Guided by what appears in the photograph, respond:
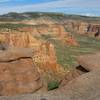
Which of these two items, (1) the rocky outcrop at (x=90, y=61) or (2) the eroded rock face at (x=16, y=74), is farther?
(2) the eroded rock face at (x=16, y=74)

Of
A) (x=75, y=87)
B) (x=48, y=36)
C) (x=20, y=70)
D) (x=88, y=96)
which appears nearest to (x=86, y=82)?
(x=75, y=87)

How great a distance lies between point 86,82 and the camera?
17.1 meters

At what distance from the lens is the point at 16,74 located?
25484 millimetres

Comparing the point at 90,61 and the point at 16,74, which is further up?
the point at 90,61

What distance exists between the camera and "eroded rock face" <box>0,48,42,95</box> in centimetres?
2489

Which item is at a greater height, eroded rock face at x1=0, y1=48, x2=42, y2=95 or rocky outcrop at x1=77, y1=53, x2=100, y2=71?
rocky outcrop at x1=77, y1=53, x2=100, y2=71

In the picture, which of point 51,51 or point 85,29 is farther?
point 85,29

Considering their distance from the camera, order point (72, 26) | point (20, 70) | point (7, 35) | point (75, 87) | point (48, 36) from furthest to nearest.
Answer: point (72, 26) < point (48, 36) < point (7, 35) < point (20, 70) < point (75, 87)

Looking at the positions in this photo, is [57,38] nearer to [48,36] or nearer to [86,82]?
[48,36]

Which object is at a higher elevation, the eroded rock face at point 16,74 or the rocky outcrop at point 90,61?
the rocky outcrop at point 90,61

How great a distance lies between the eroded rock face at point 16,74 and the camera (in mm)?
24891

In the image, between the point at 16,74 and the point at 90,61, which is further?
the point at 16,74

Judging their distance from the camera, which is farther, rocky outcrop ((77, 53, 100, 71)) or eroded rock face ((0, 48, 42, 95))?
eroded rock face ((0, 48, 42, 95))

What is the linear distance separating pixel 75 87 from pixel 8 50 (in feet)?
34.4
